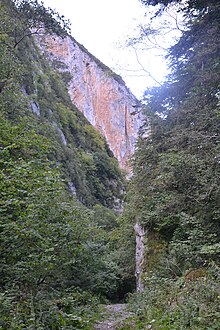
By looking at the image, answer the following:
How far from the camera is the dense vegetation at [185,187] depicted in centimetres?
533

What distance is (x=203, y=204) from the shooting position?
24.5ft

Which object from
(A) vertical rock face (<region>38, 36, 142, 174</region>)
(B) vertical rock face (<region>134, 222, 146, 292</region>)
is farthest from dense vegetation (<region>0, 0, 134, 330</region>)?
(A) vertical rock face (<region>38, 36, 142, 174</region>)

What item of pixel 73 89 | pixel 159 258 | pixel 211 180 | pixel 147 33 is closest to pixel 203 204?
pixel 211 180

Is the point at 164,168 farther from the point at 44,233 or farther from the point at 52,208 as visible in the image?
the point at 44,233

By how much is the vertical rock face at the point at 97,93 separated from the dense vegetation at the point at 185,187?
39.0 metres

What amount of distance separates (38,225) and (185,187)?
441 cm

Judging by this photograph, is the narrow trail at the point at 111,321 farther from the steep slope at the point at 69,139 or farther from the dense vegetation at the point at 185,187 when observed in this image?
the steep slope at the point at 69,139

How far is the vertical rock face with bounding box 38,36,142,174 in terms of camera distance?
50.8 m

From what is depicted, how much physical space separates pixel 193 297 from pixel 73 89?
49.8m

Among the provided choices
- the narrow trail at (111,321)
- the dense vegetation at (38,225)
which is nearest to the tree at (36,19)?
the dense vegetation at (38,225)

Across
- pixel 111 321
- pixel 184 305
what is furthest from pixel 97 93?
pixel 184 305

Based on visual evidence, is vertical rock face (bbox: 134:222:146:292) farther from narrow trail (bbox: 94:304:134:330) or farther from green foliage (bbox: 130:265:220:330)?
green foliage (bbox: 130:265:220:330)

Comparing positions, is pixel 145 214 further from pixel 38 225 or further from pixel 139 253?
pixel 38 225

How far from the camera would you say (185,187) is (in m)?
8.23
